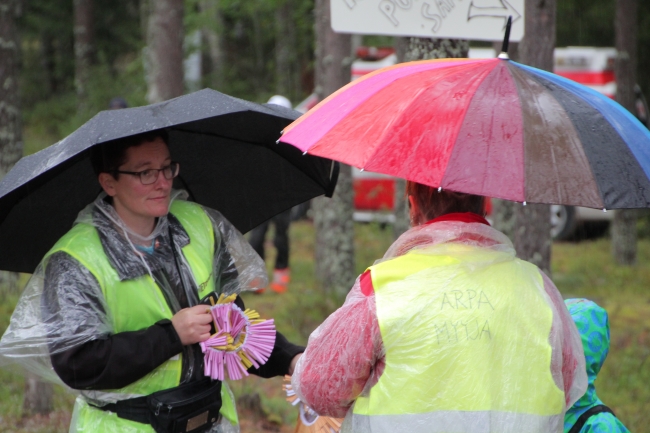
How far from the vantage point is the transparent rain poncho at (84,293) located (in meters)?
2.37

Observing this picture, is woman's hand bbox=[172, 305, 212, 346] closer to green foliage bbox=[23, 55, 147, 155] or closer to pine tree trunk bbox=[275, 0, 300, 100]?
green foliage bbox=[23, 55, 147, 155]

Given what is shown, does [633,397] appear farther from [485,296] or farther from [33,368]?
[33,368]

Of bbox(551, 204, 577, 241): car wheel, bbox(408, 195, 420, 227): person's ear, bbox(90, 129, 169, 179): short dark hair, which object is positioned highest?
bbox(90, 129, 169, 179): short dark hair

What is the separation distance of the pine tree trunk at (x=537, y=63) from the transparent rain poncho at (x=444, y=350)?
309cm

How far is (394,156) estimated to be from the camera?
80.7 inches

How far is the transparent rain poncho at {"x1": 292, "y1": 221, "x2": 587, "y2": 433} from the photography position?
79.4 inches

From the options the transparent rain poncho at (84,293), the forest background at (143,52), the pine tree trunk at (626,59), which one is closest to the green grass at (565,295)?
the pine tree trunk at (626,59)

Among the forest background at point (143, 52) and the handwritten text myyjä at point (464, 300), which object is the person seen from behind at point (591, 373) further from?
the forest background at point (143, 52)

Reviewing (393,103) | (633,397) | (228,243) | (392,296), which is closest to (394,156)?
(393,103)

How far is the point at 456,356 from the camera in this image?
6.62 feet

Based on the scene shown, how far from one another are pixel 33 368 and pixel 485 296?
150cm

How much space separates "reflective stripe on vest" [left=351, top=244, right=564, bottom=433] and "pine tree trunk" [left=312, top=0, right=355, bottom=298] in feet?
17.8

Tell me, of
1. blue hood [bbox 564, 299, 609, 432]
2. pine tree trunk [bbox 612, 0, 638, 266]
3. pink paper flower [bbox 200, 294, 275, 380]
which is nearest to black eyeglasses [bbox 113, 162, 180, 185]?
pink paper flower [bbox 200, 294, 275, 380]

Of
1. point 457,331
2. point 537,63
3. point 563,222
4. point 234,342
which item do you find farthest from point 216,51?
point 457,331
